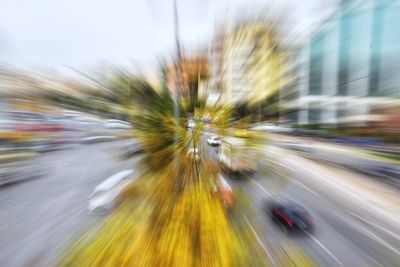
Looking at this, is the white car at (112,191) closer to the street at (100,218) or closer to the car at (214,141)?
the street at (100,218)

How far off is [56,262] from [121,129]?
50cm

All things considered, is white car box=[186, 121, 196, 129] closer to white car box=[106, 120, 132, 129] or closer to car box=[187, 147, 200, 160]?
car box=[187, 147, 200, 160]

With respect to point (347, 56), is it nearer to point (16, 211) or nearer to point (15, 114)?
point (15, 114)

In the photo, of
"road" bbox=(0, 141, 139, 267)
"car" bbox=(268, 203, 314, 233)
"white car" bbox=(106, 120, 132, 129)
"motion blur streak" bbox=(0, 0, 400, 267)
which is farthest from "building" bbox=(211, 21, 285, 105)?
"car" bbox=(268, 203, 314, 233)

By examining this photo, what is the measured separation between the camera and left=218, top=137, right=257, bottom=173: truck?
83 centimetres

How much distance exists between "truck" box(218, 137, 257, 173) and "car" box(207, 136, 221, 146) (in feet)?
0.08

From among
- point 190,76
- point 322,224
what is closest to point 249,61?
point 190,76

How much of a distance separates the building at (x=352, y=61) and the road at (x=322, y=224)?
305mm

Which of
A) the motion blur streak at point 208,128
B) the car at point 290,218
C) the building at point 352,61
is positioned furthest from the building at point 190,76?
the car at point 290,218

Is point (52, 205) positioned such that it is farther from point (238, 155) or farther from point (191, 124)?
point (238, 155)

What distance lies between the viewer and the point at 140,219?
780mm

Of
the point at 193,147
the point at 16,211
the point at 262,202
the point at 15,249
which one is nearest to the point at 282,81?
the point at 193,147

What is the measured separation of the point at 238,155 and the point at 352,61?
0.49 meters

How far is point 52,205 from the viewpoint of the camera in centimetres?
122
